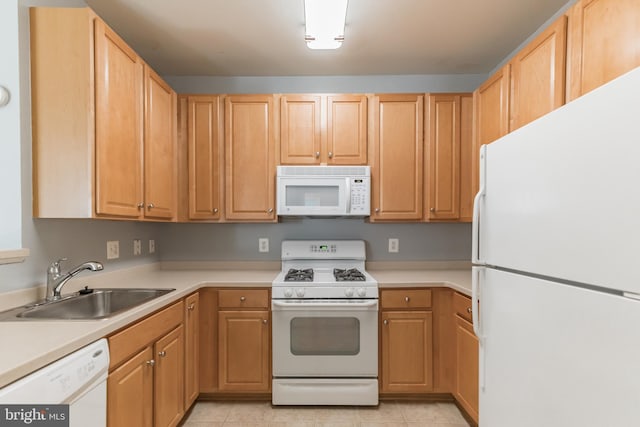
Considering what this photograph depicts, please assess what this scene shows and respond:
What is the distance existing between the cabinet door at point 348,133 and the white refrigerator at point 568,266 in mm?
1277

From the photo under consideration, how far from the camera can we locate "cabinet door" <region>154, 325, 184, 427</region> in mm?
1674

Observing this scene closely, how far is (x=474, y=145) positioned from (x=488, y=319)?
1507 millimetres

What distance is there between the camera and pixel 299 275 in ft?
7.99

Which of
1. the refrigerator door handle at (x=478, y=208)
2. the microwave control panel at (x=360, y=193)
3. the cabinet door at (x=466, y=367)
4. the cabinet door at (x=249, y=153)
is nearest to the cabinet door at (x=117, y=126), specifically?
the cabinet door at (x=249, y=153)

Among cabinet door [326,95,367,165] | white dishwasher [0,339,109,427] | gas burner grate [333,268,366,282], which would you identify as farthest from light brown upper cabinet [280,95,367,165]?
white dishwasher [0,339,109,427]

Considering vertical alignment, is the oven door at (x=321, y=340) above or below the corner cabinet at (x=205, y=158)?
below

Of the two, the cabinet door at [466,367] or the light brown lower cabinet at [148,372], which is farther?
the cabinet door at [466,367]

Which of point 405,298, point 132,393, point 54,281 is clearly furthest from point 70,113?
point 405,298

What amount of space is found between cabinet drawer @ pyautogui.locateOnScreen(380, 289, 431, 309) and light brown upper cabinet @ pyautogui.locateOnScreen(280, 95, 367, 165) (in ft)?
3.36

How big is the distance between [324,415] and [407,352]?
70 cm

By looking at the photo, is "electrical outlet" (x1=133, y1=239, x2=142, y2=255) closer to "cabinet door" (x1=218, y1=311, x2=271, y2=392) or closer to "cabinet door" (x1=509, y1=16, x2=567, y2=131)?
"cabinet door" (x1=218, y1=311, x2=271, y2=392)

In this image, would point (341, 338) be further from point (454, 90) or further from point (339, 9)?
point (454, 90)

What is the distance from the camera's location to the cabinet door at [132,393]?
4.25 feet

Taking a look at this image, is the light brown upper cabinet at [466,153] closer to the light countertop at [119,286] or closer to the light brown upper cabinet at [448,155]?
the light brown upper cabinet at [448,155]
